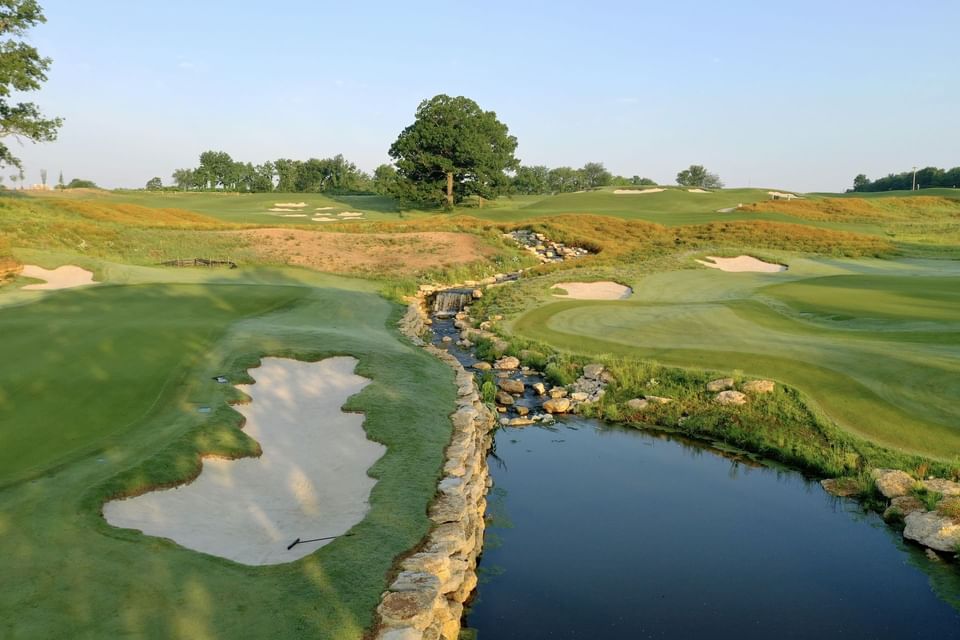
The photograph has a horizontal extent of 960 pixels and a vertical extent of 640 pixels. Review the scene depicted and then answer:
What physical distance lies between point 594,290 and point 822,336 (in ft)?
45.5

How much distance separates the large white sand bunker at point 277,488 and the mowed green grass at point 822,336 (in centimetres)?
1078

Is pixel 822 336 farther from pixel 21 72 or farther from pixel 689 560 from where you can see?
pixel 21 72

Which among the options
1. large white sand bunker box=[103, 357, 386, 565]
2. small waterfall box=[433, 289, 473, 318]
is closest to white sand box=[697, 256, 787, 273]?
small waterfall box=[433, 289, 473, 318]

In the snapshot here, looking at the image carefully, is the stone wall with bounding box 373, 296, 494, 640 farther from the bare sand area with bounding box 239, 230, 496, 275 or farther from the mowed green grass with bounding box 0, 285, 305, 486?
the bare sand area with bounding box 239, 230, 496, 275

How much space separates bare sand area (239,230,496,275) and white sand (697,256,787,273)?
15674 millimetres

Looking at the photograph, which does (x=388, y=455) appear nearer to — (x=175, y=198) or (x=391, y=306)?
(x=391, y=306)

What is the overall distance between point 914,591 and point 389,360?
1278cm

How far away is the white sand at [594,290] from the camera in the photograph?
31.4m

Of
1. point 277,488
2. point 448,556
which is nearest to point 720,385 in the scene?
point 448,556

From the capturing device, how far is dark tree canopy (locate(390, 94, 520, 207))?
7619 centimetres

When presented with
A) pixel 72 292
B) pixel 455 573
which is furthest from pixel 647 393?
pixel 72 292

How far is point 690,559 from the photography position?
10586mm

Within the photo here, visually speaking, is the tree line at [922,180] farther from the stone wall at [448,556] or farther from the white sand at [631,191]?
the stone wall at [448,556]

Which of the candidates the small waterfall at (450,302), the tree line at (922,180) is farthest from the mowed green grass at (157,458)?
the tree line at (922,180)
